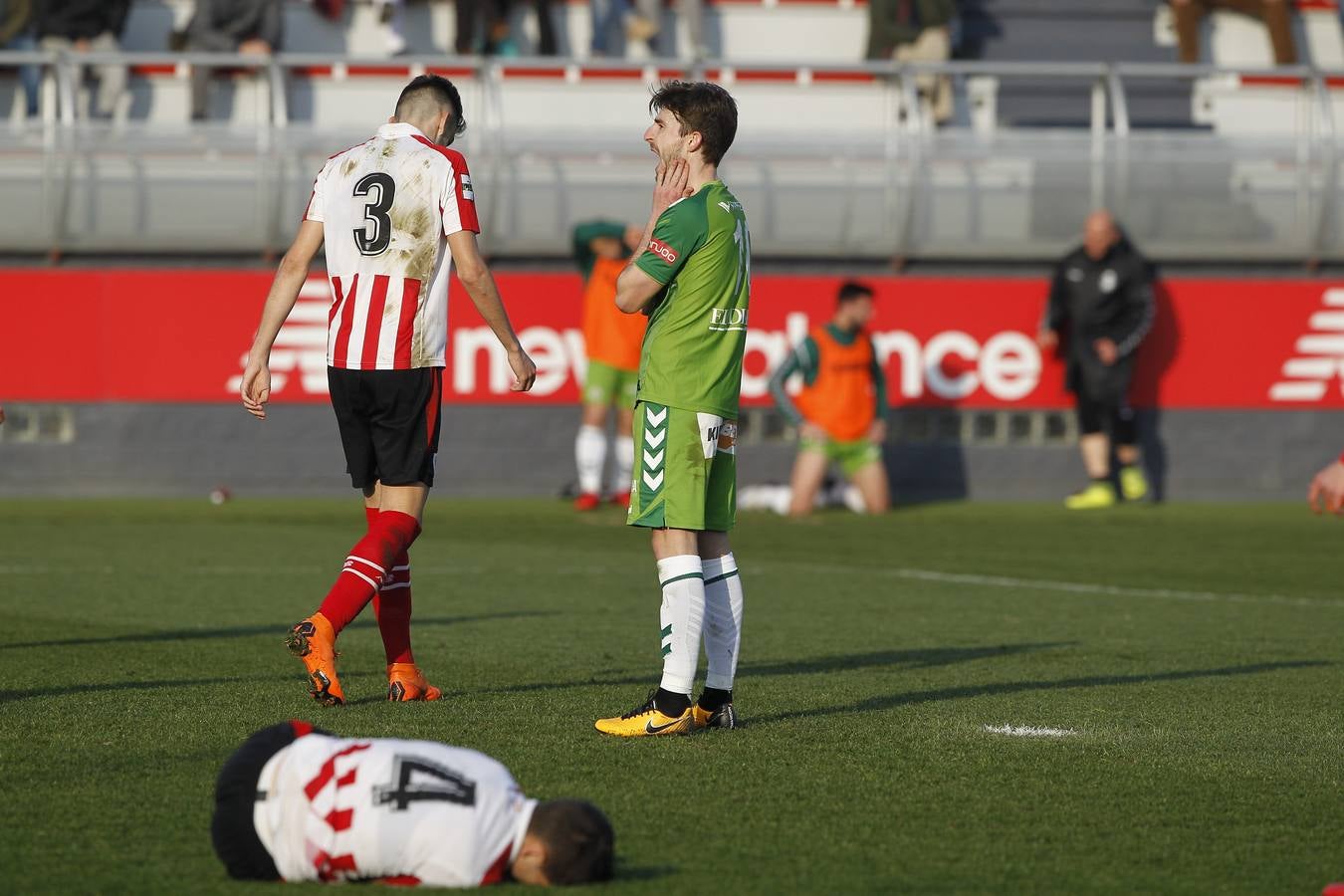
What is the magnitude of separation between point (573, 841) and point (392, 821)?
368 millimetres

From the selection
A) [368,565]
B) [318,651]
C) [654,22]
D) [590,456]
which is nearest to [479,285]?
[368,565]

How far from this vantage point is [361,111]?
19219 mm

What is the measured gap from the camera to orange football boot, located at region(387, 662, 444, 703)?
6582 mm

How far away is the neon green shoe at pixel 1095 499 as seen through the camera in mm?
17500

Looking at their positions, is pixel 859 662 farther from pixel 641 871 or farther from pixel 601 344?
pixel 601 344

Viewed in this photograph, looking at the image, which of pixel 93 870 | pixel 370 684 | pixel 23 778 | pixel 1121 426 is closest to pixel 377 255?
pixel 370 684

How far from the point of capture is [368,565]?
6.39 metres

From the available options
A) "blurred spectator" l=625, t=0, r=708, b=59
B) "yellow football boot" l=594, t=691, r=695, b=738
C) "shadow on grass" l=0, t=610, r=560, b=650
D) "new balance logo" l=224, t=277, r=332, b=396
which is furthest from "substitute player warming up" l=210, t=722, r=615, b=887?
"blurred spectator" l=625, t=0, r=708, b=59

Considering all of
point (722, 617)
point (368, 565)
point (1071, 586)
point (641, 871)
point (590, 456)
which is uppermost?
point (368, 565)

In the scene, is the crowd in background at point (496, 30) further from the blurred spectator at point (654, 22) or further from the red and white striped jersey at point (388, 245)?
the red and white striped jersey at point (388, 245)

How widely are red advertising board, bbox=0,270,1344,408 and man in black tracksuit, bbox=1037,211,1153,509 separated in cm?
41

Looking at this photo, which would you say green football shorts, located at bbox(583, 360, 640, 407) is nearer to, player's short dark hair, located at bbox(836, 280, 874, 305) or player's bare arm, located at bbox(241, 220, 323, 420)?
player's short dark hair, located at bbox(836, 280, 874, 305)

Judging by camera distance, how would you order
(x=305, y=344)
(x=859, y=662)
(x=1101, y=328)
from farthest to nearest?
(x=1101, y=328), (x=305, y=344), (x=859, y=662)

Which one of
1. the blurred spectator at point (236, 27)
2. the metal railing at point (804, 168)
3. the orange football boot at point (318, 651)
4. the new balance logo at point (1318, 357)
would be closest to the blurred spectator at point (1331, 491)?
the orange football boot at point (318, 651)
